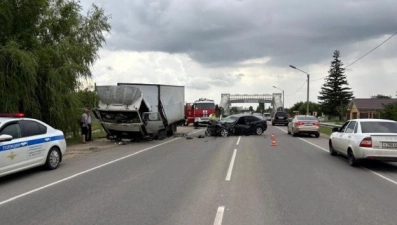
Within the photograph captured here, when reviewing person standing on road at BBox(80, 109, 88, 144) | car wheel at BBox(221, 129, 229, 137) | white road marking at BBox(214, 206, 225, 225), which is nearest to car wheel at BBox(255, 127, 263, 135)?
car wheel at BBox(221, 129, 229, 137)

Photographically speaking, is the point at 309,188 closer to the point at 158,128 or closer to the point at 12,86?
the point at 12,86

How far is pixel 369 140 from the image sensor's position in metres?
11.4

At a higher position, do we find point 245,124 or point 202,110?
point 202,110

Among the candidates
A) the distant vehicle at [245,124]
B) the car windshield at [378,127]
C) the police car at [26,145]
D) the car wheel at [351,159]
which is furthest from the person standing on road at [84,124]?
the car windshield at [378,127]

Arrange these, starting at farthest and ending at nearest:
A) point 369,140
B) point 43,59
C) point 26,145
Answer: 1. point 43,59
2. point 369,140
3. point 26,145

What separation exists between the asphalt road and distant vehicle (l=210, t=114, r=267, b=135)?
48.0ft

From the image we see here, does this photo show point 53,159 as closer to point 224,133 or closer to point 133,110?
point 133,110

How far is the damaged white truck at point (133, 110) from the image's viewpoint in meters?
20.2

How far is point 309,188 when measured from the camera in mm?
8578

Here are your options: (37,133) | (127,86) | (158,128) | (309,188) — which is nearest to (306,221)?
(309,188)

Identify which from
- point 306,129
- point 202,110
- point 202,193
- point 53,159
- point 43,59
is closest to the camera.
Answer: point 202,193

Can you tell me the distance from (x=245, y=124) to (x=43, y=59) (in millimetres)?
14988

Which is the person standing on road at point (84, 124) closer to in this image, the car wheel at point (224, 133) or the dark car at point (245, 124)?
the car wheel at point (224, 133)

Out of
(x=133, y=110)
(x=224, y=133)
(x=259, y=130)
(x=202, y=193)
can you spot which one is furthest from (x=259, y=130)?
(x=202, y=193)
